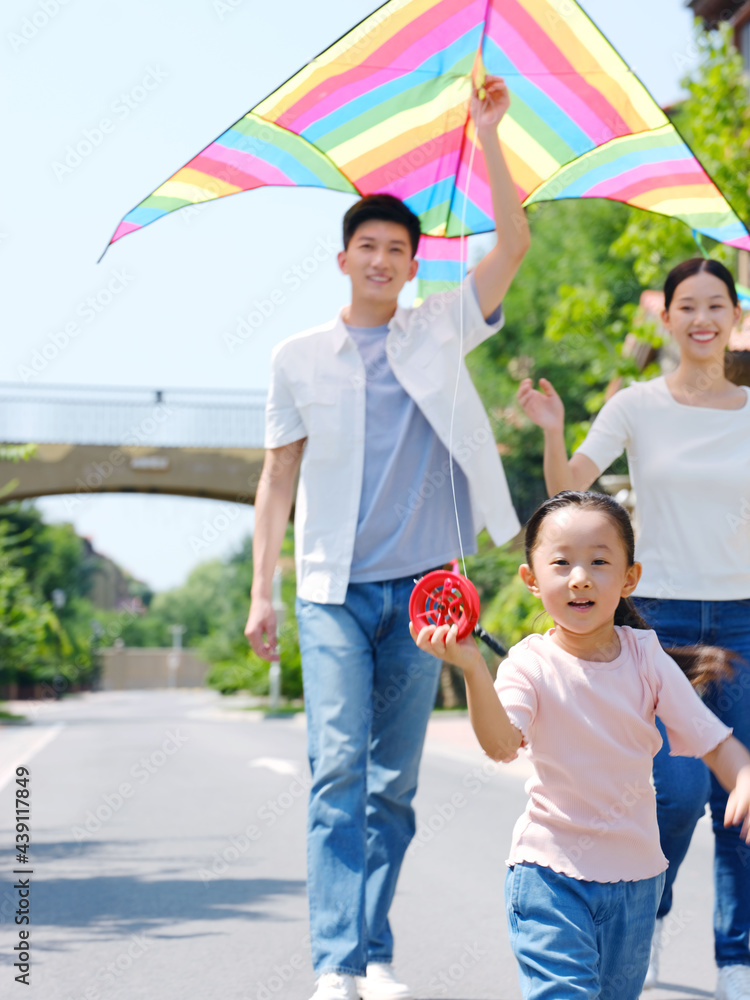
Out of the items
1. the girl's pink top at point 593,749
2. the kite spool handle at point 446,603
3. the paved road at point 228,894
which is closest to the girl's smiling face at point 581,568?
the girl's pink top at point 593,749

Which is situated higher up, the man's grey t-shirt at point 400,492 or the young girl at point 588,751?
the man's grey t-shirt at point 400,492

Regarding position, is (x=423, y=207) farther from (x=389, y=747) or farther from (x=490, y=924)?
(x=490, y=924)

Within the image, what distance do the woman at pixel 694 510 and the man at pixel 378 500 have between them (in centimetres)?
29

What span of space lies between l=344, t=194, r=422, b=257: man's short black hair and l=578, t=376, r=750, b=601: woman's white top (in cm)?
80

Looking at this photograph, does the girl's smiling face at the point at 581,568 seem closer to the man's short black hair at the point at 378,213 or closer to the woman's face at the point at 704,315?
the woman's face at the point at 704,315

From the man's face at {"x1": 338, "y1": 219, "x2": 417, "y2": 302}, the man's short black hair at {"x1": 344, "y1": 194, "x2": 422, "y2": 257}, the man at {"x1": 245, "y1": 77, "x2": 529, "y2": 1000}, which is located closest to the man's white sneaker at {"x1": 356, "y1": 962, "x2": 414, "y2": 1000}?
the man at {"x1": 245, "y1": 77, "x2": 529, "y2": 1000}

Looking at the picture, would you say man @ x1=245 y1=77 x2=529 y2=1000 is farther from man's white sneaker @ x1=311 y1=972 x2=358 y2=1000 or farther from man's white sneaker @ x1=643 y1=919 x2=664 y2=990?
man's white sneaker @ x1=643 y1=919 x2=664 y2=990

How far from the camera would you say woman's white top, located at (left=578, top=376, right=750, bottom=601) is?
3.41m

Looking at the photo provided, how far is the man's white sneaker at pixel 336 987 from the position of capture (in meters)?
3.08

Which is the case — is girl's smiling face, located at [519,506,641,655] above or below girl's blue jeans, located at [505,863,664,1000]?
above

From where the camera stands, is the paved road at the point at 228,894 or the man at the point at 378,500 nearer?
the man at the point at 378,500

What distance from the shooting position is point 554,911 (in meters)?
2.32

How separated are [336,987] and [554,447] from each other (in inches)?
59.5

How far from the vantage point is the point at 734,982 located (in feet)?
10.8
